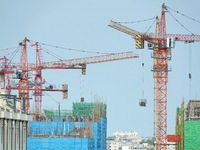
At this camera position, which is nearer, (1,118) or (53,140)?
(1,118)

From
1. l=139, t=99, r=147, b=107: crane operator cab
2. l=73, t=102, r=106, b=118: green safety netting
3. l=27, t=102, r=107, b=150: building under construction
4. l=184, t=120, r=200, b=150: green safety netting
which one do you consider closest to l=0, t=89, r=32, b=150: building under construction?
l=27, t=102, r=107, b=150: building under construction

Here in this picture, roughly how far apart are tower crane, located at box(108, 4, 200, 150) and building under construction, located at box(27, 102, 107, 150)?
11014mm

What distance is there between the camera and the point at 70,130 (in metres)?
147

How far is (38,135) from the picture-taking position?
138500 millimetres

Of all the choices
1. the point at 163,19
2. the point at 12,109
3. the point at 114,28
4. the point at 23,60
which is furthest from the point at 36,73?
the point at 12,109

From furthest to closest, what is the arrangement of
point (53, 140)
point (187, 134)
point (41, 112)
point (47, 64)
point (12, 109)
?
point (47, 64)
point (41, 112)
point (187, 134)
point (53, 140)
point (12, 109)

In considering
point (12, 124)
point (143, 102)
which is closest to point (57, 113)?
point (143, 102)

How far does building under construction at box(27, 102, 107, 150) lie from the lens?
436 ft

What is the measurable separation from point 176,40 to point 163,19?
470 centimetres

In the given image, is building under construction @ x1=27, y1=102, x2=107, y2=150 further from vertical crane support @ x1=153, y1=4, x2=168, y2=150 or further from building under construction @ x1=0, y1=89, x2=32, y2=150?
building under construction @ x1=0, y1=89, x2=32, y2=150

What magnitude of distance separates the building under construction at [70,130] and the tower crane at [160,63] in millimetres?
11014

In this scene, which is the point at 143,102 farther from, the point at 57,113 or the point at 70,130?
the point at 70,130

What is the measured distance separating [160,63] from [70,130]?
21.7 meters

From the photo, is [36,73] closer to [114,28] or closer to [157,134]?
Answer: [114,28]
